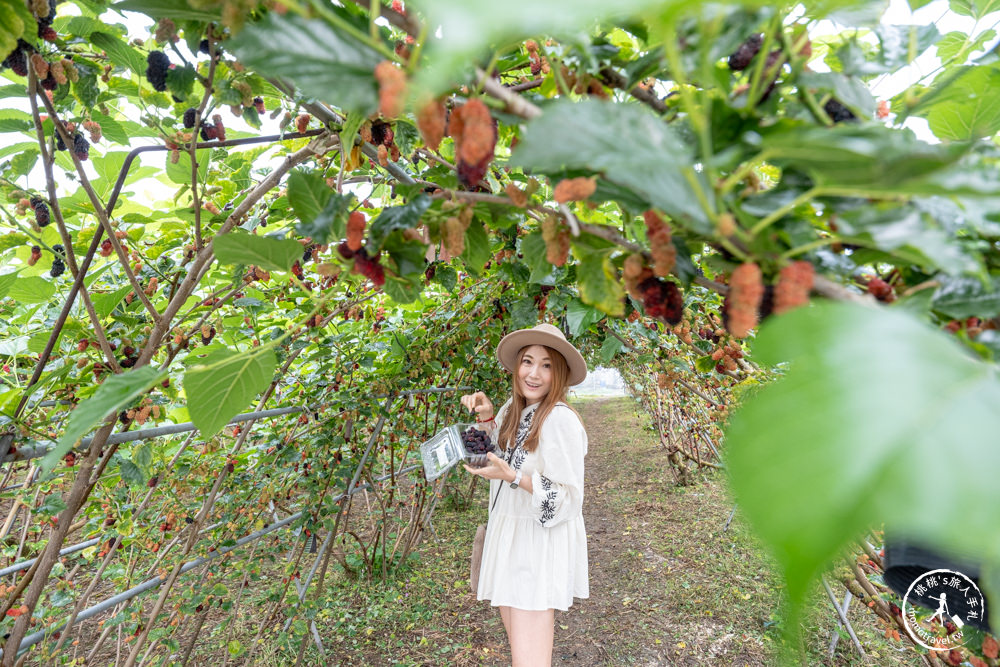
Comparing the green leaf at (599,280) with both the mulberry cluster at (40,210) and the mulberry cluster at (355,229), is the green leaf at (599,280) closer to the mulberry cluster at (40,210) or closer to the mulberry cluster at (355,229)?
the mulberry cluster at (355,229)

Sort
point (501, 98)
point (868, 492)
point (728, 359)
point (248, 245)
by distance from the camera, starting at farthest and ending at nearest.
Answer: point (728, 359)
point (248, 245)
point (501, 98)
point (868, 492)

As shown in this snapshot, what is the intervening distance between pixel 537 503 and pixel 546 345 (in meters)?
0.54

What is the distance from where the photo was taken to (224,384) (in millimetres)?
514

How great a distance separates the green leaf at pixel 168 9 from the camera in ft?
1.29

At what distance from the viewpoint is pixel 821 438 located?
156 mm

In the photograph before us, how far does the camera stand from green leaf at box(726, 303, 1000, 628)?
14 centimetres

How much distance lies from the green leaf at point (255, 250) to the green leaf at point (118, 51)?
49 centimetres

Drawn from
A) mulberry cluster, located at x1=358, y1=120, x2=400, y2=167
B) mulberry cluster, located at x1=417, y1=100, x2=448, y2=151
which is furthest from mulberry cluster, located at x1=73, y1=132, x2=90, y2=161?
mulberry cluster, located at x1=417, y1=100, x2=448, y2=151

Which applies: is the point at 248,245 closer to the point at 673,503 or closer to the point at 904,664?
the point at 904,664

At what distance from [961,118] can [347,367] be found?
190cm

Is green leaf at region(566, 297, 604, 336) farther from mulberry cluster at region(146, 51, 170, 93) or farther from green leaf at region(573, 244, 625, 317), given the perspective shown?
mulberry cluster at region(146, 51, 170, 93)

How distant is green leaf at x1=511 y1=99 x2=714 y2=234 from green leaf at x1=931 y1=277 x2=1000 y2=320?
172mm

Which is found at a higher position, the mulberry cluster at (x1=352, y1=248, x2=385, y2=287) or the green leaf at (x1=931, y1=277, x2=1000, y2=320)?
the mulberry cluster at (x1=352, y1=248, x2=385, y2=287)

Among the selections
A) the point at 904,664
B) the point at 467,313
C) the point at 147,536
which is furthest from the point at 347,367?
the point at 904,664
